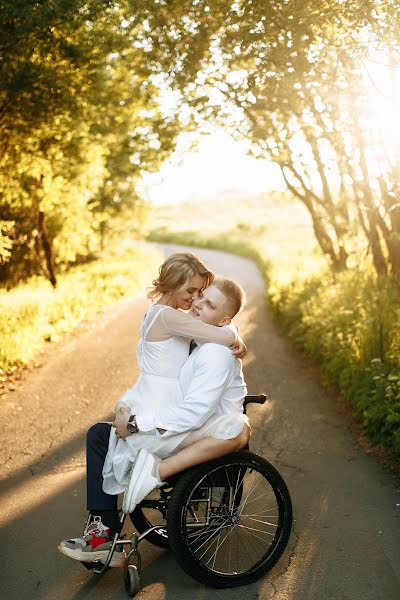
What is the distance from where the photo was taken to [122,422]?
3.92 m

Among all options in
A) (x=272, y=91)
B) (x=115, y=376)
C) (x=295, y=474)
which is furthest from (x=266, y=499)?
(x=272, y=91)

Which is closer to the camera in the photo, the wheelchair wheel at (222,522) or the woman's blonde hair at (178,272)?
the wheelchair wheel at (222,522)

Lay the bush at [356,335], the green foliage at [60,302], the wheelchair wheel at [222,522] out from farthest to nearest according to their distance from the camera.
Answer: the green foliage at [60,302] < the bush at [356,335] < the wheelchair wheel at [222,522]

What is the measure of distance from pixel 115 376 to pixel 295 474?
15.2 ft

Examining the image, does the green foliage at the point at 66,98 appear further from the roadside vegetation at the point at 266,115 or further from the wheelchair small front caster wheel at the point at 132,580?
the wheelchair small front caster wheel at the point at 132,580

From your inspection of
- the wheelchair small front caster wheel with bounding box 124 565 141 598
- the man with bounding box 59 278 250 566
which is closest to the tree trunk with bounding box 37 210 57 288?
the man with bounding box 59 278 250 566

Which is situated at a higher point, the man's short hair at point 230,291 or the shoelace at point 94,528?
the man's short hair at point 230,291

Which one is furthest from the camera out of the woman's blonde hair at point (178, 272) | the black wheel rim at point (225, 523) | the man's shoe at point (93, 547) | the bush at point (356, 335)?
the bush at point (356, 335)

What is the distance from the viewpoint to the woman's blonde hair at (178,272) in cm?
414

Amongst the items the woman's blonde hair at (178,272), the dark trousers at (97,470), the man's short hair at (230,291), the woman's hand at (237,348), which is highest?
the woman's blonde hair at (178,272)

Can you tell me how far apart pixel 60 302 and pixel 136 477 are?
37.5ft

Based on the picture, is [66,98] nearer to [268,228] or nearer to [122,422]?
[122,422]

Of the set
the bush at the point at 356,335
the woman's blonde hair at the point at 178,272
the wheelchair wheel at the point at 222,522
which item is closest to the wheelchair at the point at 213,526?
the wheelchair wheel at the point at 222,522

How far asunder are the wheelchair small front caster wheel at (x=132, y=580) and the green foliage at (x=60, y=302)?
6.39m
